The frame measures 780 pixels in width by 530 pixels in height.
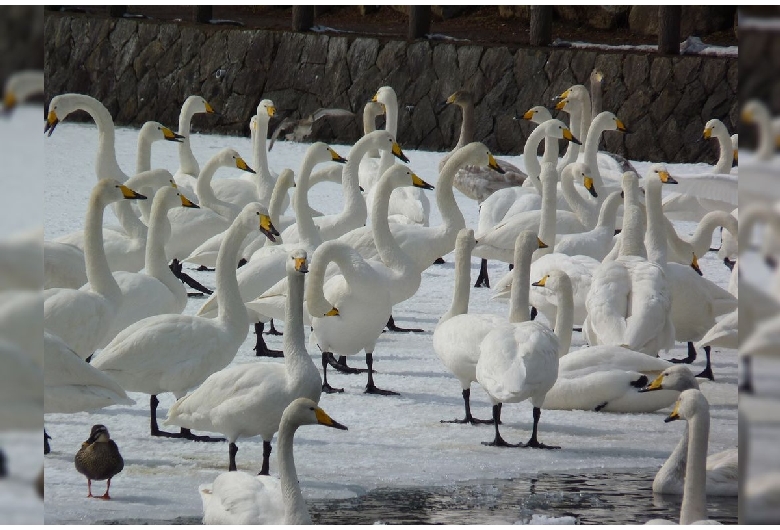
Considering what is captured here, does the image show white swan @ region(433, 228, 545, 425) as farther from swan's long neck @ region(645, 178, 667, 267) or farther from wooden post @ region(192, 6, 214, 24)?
wooden post @ region(192, 6, 214, 24)

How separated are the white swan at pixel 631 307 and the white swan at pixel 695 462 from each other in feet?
5.77

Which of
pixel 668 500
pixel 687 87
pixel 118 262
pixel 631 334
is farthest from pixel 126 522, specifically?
pixel 687 87

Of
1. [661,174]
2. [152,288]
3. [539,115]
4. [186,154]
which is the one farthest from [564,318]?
[539,115]

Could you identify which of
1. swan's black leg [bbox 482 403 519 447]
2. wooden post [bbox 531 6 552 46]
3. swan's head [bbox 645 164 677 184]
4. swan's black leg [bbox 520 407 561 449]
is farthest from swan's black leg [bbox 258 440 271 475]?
wooden post [bbox 531 6 552 46]

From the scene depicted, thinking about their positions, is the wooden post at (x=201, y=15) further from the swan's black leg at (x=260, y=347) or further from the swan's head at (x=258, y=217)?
the swan's head at (x=258, y=217)

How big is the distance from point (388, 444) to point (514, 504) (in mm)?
805

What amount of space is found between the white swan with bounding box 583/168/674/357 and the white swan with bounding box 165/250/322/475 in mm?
1709

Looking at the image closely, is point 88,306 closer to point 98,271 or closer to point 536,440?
point 98,271

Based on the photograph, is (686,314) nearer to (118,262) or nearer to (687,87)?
(118,262)

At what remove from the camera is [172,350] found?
4.36 m

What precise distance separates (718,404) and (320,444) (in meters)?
1.77

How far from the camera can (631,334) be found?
5.18 meters

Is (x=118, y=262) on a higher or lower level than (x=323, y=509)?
higher

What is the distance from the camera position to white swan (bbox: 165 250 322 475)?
3.96m
